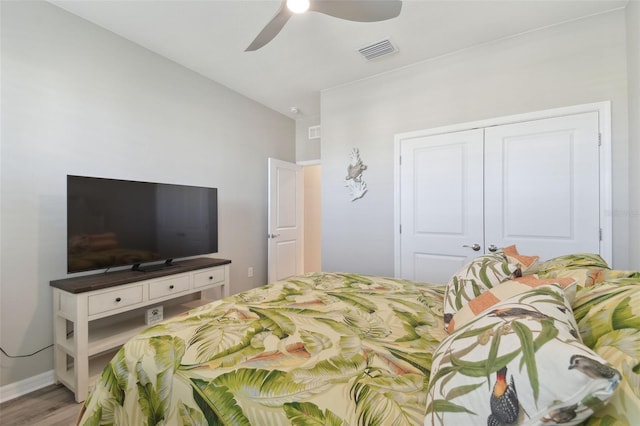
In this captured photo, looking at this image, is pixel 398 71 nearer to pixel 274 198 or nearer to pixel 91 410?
pixel 274 198

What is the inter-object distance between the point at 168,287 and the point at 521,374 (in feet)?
8.47

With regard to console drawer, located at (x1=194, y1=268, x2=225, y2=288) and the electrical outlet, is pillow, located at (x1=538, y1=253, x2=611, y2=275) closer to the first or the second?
console drawer, located at (x1=194, y1=268, x2=225, y2=288)

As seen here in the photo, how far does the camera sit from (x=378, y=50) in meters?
2.77

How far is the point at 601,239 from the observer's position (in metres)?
2.24

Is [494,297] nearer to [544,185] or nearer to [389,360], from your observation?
[389,360]

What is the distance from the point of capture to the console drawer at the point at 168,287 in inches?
90.9

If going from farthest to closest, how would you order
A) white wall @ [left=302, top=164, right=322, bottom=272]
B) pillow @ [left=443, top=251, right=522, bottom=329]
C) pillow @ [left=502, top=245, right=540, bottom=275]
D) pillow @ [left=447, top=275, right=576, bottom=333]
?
1. white wall @ [left=302, top=164, right=322, bottom=272]
2. pillow @ [left=502, top=245, right=540, bottom=275]
3. pillow @ [left=443, top=251, right=522, bottom=329]
4. pillow @ [left=447, top=275, right=576, bottom=333]

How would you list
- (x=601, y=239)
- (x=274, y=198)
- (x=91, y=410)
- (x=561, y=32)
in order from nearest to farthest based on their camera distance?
1. (x=91, y=410)
2. (x=601, y=239)
3. (x=561, y=32)
4. (x=274, y=198)

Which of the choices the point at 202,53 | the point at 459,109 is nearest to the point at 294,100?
the point at 202,53

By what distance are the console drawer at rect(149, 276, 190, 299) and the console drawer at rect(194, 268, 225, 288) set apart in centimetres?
11

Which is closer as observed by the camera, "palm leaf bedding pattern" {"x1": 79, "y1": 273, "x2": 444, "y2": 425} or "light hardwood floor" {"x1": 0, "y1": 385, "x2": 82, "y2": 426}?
"palm leaf bedding pattern" {"x1": 79, "y1": 273, "x2": 444, "y2": 425}

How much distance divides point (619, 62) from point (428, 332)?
110 inches

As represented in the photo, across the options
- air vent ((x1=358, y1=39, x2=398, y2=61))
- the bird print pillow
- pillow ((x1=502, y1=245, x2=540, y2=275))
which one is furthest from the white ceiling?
the bird print pillow

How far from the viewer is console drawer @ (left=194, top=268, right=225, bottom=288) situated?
2680mm
